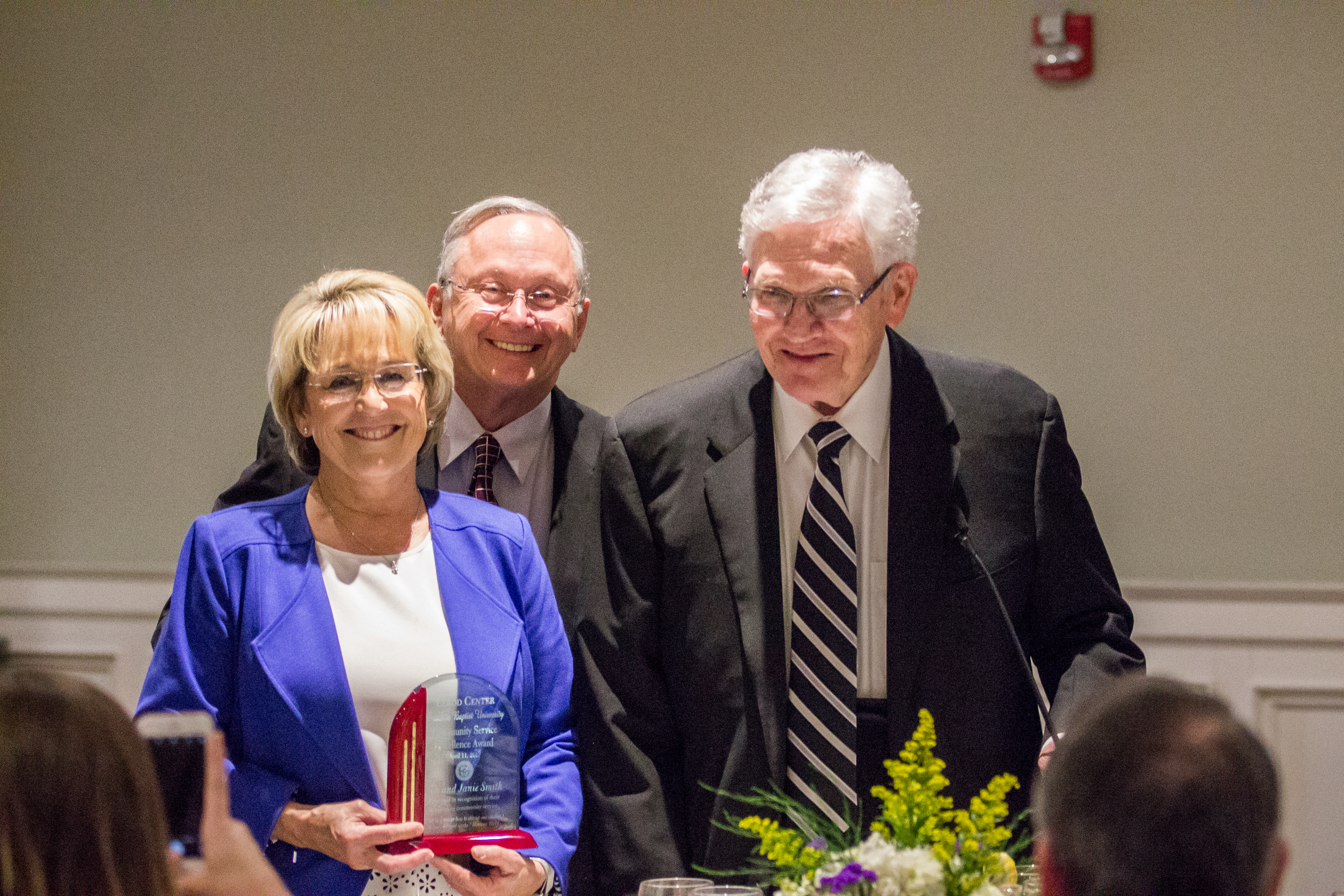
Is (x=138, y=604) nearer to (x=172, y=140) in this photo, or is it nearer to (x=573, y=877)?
(x=172, y=140)

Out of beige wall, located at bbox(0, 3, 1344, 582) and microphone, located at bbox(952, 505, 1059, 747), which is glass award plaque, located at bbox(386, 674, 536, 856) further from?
beige wall, located at bbox(0, 3, 1344, 582)

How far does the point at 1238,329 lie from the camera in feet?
12.1

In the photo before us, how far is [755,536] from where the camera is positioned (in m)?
2.29

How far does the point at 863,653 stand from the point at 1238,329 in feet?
6.39

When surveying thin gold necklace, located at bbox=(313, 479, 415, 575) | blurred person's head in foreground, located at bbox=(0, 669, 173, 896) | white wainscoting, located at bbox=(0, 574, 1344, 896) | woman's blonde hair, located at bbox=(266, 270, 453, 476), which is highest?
woman's blonde hair, located at bbox=(266, 270, 453, 476)

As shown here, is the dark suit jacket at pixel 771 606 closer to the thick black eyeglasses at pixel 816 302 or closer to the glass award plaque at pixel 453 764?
the thick black eyeglasses at pixel 816 302

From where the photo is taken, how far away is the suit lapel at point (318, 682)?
1.99 m

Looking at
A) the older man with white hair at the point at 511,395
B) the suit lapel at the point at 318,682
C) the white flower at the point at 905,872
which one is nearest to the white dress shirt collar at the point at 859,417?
the older man with white hair at the point at 511,395

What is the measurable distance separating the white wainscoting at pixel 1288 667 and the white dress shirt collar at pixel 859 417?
166 cm

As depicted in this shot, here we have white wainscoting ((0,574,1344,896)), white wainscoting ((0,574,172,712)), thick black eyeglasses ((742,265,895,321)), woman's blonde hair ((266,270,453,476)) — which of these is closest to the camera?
woman's blonde hair ((266,270,453,476))

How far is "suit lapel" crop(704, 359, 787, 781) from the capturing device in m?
2.22

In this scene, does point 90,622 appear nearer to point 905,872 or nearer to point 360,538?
point 360,538

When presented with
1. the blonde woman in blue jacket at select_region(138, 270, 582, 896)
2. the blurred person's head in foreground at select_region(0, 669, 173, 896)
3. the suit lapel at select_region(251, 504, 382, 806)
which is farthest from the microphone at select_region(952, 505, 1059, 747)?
the blurred person's head in foreground at select_region(0, 669, 173, 896)

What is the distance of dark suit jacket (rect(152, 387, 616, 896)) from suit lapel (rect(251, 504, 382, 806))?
0.39 m
